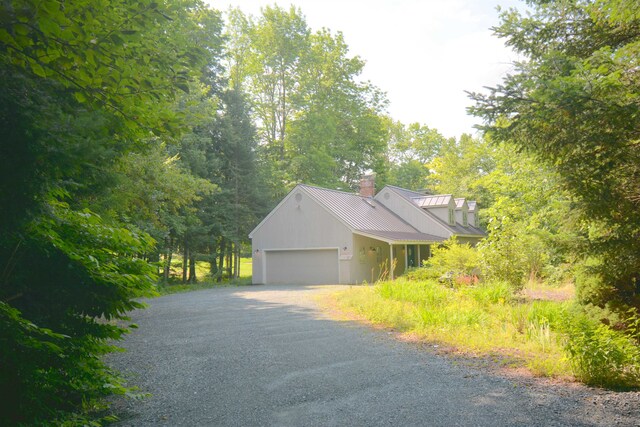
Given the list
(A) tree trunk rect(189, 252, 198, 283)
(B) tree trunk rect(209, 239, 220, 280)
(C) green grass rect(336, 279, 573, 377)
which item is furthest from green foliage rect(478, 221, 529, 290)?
(A) tree trunk rect(189, 252, 198, 283)

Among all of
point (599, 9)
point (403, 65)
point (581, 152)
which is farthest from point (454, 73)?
point (581, 152)

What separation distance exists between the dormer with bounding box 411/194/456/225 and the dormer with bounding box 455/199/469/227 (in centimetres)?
189

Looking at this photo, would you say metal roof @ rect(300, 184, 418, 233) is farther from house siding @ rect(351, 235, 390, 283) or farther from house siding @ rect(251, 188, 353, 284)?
house siding @ rect(351, 235, 390, 283)

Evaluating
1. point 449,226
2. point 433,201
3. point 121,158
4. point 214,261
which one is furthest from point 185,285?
point 121,158

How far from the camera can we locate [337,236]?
22.5 metres

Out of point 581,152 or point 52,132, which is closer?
point 52,132

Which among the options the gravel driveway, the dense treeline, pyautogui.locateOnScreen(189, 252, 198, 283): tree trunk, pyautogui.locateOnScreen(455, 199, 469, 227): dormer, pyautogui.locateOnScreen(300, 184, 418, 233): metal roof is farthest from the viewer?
pyautogui.locateOnScreen(455, 199, 469, 227): dormer

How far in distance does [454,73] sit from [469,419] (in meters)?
6.53

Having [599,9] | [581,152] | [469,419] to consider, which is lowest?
[469,419]

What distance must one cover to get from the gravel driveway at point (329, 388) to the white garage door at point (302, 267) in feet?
45.7

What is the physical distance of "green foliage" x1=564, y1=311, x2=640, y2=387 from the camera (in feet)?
16.8

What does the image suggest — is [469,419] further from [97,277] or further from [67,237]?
[67,237]

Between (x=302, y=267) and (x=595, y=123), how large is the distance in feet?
62.3

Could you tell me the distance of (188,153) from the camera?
23.9 metres
